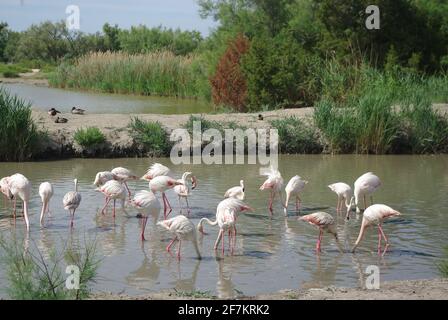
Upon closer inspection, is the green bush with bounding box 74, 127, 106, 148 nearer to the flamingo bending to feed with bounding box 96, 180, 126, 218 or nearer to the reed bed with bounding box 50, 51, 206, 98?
the flamingo bending to feed with bounding box 96, 180, 126, 218

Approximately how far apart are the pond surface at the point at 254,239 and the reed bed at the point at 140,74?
59.9 feet

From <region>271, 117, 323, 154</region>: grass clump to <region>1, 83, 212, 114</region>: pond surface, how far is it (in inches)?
344

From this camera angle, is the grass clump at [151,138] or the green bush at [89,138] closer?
the green bush at [89,138]

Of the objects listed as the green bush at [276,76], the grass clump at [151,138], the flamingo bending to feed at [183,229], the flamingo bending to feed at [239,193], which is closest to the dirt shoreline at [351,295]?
the flamingo bending to feed at [183,229]

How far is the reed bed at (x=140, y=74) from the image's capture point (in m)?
32.8

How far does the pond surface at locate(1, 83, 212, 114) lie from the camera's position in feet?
84.6

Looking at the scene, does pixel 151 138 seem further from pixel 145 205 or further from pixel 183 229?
pixel 183 229

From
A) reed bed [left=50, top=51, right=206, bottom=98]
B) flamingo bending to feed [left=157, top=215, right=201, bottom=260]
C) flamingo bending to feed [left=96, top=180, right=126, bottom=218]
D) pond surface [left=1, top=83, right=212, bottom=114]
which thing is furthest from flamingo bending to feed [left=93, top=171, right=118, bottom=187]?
reed bed [left=50, top=51, right=206, bottom=98]

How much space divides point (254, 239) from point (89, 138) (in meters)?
7.07

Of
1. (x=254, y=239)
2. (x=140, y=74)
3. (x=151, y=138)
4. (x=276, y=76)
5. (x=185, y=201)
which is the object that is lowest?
(x=254, y=239)

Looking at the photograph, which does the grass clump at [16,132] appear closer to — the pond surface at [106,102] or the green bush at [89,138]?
the green bush at [89,138]

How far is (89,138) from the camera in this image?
52.0 feet

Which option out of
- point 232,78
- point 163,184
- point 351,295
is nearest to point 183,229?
point 163,184
